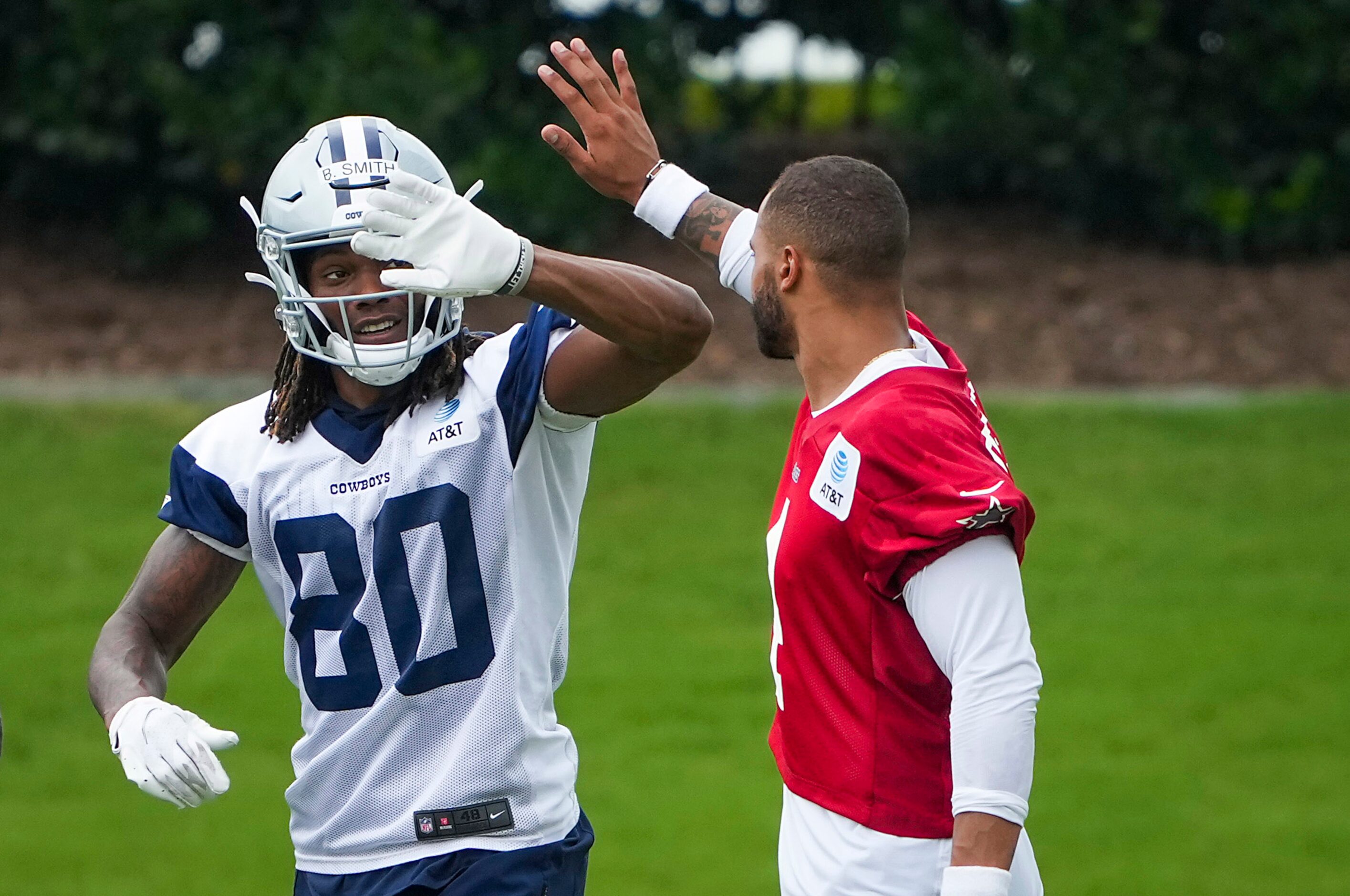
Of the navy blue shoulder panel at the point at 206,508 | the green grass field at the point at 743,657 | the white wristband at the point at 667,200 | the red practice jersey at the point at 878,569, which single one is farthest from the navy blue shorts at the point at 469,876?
the green grass field at the point at 743,657

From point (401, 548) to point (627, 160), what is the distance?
1.02 meters

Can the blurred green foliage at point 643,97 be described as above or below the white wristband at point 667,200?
above

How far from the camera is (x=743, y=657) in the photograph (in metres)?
8.36

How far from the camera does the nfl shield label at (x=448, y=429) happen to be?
342cm

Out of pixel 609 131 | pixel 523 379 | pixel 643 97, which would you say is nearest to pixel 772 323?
pixel 523 379

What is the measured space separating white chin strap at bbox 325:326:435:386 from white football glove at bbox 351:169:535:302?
0.92ft

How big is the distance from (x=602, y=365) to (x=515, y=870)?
102 centimetres

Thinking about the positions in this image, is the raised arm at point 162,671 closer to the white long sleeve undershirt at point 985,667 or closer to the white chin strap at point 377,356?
the white chin strap at point 377,356

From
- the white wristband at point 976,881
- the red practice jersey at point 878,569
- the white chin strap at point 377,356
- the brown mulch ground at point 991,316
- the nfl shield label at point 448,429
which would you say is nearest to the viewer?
the white wristband at point 976,881

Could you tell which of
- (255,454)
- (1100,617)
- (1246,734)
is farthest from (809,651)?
(1100,617)

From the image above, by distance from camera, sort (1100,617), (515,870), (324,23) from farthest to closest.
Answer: (324,23)
(1100,617)
(515,870)

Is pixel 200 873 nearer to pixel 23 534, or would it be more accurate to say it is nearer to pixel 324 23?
pixel 23 534

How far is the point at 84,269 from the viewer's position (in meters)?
13.5

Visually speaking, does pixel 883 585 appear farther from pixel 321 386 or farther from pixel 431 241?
pixel 321 386
